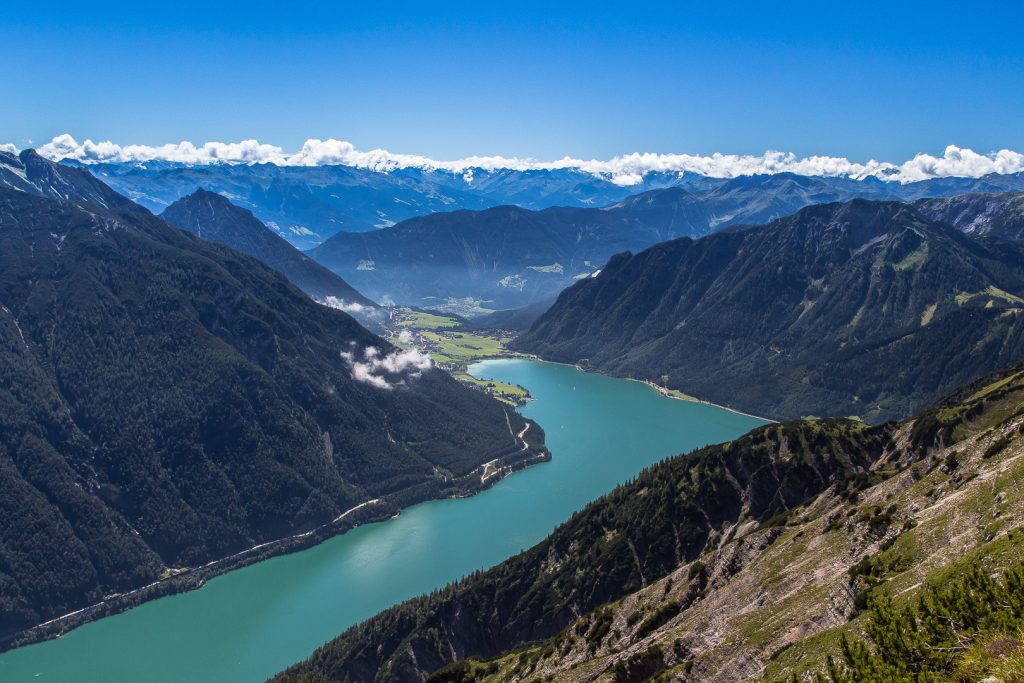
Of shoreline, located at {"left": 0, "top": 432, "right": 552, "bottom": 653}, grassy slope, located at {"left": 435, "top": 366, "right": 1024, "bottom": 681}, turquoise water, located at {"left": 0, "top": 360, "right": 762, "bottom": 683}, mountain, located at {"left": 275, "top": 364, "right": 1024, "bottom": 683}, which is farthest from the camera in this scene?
shoreline, located at {"left": 0, "top": 432, "right": 552, "bottom": 653}

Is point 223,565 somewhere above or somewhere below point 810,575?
below

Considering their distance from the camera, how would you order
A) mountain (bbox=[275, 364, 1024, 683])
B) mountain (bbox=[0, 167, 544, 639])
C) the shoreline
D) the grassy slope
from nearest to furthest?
mountain (bbox=[275, 364, 1024, 683])
the grassy slope
the shoreline
mountain (bbox=[0, 167, 544, 639])

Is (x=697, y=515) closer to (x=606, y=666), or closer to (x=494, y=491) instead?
(x=606, y=666)

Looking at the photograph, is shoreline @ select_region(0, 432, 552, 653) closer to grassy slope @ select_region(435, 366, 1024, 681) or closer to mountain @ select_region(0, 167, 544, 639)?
mountain @ select_region(0, 167, 544, 639)

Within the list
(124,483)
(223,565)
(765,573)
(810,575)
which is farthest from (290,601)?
(810,575)

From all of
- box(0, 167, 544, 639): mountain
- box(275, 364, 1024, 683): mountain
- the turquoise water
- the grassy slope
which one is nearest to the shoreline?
box(0, 167, 544, 639): mountain

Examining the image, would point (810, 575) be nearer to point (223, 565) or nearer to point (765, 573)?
point (765, 573)
